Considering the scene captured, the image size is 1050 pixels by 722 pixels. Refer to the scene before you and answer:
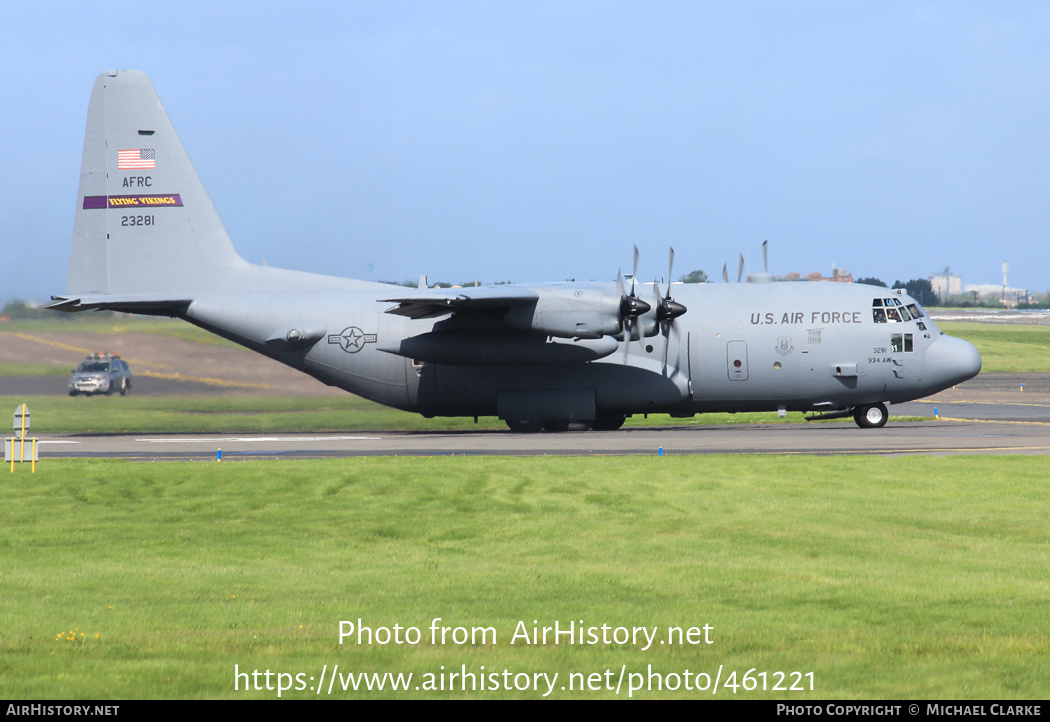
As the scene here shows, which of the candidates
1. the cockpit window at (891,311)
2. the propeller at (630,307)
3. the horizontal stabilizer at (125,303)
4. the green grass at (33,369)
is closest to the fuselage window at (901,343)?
the cockpit window at (891,311)

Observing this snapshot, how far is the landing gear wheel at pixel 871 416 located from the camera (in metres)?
32.6

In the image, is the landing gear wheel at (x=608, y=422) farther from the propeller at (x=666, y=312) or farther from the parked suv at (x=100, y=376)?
the parked suv at (x=100, y=376)

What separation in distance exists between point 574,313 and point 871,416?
423 inches

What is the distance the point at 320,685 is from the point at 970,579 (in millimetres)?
7385

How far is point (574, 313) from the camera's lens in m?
29.7

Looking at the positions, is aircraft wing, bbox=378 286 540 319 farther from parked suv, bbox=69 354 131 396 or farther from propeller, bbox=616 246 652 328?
parked suv, bbox=69 354 131 396

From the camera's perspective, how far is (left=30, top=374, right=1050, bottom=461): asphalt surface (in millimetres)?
25812

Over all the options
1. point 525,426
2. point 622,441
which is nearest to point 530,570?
point 622,441

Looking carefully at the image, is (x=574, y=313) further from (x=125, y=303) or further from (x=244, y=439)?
(x=125, y=303)

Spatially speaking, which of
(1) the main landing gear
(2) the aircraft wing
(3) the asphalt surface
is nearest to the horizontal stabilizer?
(3) the asphalt surface

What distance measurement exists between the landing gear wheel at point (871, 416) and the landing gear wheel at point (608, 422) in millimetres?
7706
